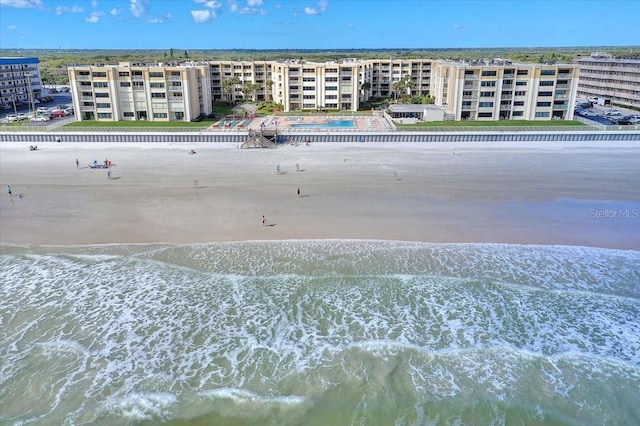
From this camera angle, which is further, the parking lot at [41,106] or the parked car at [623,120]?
the parking lot at [41,106]

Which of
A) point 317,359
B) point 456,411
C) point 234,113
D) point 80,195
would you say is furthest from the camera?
point 234,113

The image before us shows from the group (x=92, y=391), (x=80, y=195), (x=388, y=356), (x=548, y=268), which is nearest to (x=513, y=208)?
(x=548, y=268)

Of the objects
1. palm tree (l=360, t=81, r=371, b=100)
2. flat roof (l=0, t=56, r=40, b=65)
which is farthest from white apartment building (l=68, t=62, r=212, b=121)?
flat roof (l=0, t=56, r=40, b=65)

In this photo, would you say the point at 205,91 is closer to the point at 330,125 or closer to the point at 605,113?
the point at 330,125

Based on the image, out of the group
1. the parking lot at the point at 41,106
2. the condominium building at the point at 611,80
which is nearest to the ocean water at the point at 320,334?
the parking lot at the point at 41,106

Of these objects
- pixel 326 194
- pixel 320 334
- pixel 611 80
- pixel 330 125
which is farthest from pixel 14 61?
pixel 611 80

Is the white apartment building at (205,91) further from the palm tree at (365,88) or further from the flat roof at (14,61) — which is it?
the flat roof at (14,61)

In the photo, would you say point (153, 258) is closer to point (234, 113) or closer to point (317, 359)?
point (317, 359)
